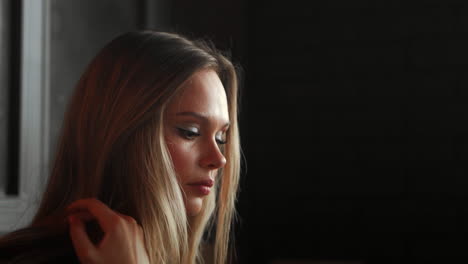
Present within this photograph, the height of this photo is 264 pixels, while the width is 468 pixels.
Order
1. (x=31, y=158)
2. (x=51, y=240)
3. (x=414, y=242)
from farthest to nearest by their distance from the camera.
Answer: (x=414, y=242)
(x=31, y=158)
(x=51, y=240)

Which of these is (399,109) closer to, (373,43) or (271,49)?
(373,43)

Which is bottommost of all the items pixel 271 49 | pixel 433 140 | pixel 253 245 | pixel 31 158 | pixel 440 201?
pixel 253 245

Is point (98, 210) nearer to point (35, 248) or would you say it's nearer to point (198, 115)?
point (35, 248)

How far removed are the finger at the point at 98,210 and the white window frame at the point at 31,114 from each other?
395 millimetres

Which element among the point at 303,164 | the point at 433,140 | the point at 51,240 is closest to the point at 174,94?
the point at 51,240

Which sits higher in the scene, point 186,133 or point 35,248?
point 186,133

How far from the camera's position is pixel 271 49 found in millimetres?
2531

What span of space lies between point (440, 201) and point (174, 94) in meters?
1.80

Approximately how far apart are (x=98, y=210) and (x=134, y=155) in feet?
0.37

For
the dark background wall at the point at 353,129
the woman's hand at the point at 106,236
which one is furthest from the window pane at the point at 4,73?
the dark background wall at the point at 353,129

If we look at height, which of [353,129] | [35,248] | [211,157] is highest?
[211,157]

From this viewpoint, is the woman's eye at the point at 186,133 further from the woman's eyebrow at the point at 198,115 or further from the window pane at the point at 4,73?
the window pane at the point at 4,73

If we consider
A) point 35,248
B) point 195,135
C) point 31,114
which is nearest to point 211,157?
point 195,135

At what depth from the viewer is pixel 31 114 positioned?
125 cm
